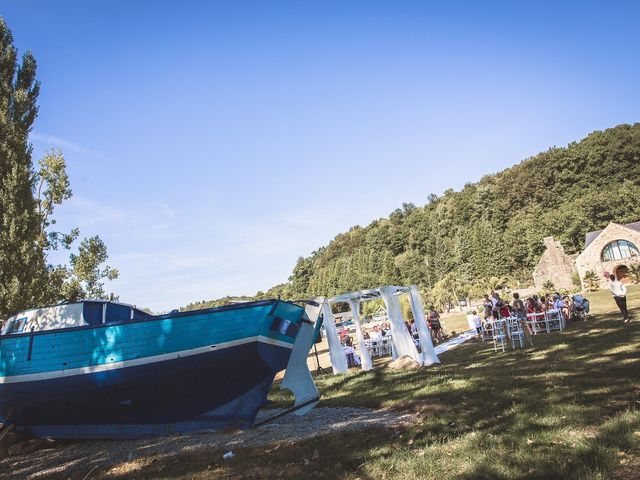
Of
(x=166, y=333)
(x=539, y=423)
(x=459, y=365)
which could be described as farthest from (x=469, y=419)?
(x=459, y=365)

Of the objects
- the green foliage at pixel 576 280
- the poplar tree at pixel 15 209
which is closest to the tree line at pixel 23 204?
the poplar tree at pixel 15 209

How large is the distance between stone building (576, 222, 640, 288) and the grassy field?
113ft

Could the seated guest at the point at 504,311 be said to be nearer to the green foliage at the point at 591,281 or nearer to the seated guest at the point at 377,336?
the seated guest at the point at 377,336

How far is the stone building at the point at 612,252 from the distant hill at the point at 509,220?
29.7ft

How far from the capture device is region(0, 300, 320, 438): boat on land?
792 centimetres

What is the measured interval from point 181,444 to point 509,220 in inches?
2623

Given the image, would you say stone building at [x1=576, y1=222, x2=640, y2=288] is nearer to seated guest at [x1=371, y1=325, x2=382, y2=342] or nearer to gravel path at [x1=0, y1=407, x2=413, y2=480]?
seated guest at [x1=371, y1=325, x2=382, y2=342]

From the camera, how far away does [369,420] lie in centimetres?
682

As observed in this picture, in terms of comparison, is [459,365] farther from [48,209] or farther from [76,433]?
[48,209]

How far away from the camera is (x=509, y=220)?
65625 mm

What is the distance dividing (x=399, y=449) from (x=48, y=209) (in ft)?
65.5

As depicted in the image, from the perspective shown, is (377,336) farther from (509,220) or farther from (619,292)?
(509,220)

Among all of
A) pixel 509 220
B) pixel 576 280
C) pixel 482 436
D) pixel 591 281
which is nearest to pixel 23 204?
pixel 482 436

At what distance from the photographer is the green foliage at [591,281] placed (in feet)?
111
